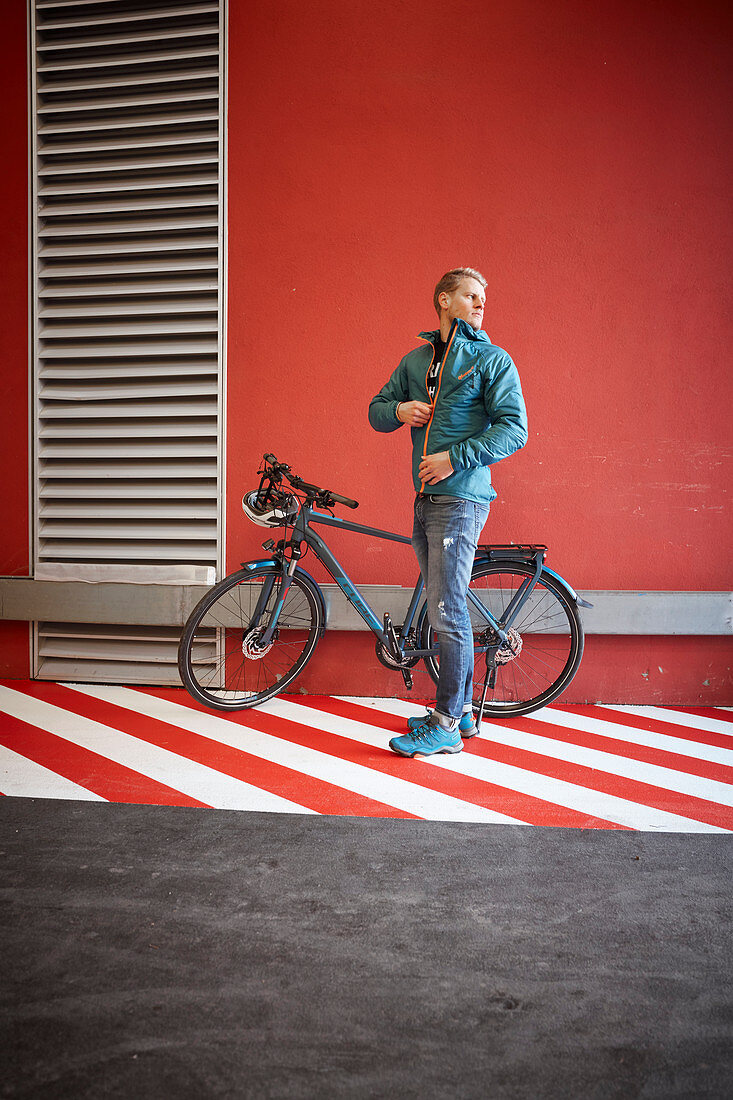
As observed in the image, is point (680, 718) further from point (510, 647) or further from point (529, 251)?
point (529, 251)

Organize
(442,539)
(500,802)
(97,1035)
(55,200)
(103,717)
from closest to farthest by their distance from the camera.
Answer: (97,1035) < (500,802) < (442,539) < (103,717) < (55,200)

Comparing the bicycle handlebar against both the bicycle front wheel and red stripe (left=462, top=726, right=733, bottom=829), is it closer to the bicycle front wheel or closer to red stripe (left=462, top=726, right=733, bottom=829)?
the bicycle front wheel

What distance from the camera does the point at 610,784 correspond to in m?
2.83

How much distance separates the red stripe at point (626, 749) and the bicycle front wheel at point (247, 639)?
39.8 inches

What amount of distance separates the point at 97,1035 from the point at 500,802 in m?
1.53

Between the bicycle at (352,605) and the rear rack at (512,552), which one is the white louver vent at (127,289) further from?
the rear rack at (512,552)

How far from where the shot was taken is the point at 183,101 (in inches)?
156

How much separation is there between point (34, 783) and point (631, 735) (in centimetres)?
241

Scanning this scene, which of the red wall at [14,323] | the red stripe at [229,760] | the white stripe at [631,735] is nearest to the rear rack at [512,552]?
the white stripe at [631,735]

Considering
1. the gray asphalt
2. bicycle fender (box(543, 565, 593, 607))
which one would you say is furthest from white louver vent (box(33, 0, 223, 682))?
the gray asphalt

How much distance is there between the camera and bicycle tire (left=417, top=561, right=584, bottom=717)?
3.67 meters

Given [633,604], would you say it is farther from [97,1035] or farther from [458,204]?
[97,1035]

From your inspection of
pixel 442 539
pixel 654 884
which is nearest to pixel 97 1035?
pixel 654 884

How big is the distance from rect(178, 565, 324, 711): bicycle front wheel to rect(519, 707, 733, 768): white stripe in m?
1.01
